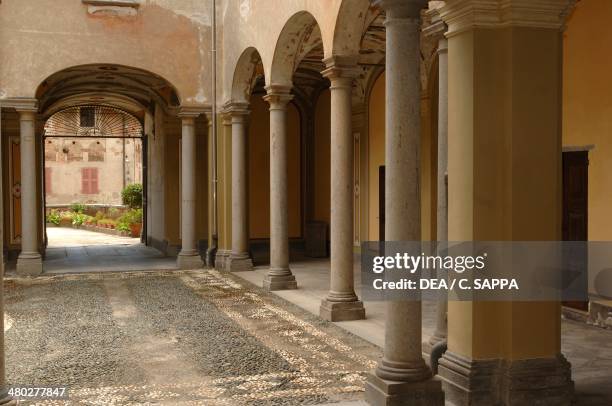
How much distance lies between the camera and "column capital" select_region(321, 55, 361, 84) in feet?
28.5

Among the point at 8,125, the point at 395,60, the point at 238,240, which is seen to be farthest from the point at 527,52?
the point at 8,125

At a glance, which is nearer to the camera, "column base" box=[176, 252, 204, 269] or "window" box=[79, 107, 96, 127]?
"column base" box=[176, 252, 204, 269]

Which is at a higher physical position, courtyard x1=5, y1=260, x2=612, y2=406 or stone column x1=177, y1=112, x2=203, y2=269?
stone column x1=177, y1=112, x2=203, y2=269

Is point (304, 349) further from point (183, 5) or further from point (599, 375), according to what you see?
point (183, 5)

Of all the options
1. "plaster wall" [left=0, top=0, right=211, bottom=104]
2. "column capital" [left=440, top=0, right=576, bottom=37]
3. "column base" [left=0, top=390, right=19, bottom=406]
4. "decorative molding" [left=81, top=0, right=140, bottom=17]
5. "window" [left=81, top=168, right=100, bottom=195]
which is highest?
"decorative molding" [left=81, top=0, right=140, bottom=17]

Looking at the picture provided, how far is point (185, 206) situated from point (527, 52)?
11.0 metres

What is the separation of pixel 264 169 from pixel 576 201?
406 inches

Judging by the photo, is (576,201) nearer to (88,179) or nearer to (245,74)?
(245,74)

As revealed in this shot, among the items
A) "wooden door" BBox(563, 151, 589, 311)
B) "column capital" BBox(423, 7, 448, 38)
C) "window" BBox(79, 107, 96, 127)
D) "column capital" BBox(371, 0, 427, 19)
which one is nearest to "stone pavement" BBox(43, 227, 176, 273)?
"window" BBox(79, 107, 96, 127)

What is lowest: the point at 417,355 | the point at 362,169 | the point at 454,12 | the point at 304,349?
the point at 304,349

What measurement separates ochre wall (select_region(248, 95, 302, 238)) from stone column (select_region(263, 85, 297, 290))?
642 cm

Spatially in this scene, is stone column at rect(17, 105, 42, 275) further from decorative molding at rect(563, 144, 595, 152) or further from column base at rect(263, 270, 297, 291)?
decorative molding at rect(563, 144, 595, 152)

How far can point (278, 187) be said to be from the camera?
11.4m

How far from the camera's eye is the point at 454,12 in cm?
516
